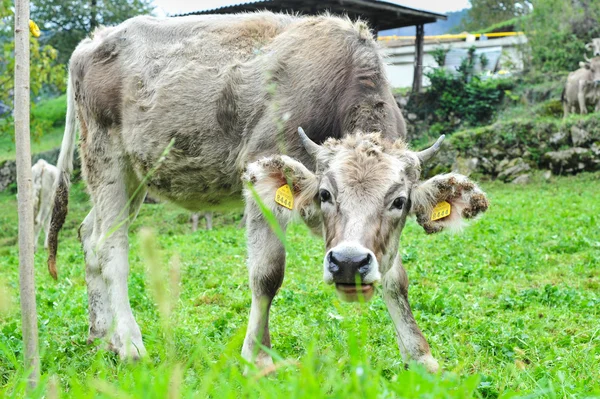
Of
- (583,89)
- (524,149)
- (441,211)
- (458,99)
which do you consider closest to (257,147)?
(441,211)

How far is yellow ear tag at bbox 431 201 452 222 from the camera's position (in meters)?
4.49

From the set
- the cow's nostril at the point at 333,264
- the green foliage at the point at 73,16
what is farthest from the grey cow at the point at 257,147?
the green foliage at the point at 73,16

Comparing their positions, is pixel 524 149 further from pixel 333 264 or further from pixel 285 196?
pixel 333 264

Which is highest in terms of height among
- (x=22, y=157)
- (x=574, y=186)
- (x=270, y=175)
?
(x=22, y=157)

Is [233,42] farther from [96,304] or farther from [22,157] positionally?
[22,157]

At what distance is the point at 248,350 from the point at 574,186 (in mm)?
14264

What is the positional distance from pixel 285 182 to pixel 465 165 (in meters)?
15.6

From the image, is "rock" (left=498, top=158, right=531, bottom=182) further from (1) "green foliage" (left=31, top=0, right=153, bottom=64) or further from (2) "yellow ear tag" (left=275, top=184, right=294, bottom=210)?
(1) "green foliage" (left=31, top=0, right=153, bottom=64)

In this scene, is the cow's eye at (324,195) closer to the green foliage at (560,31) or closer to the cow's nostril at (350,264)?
the cow's nostril at (350,264)

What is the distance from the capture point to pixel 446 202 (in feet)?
14.8

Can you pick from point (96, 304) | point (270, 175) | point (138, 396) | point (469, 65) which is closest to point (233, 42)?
point (270, 175)

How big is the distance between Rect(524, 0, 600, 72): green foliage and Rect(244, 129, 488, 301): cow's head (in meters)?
23.6

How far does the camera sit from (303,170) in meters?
4.50

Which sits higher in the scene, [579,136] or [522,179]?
[579,136]
